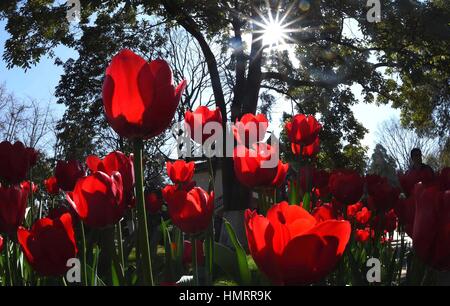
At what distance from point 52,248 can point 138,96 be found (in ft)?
1.39

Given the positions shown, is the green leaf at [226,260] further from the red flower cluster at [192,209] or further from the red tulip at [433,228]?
the red tulip at [433,228]

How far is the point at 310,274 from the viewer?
29.1 inches

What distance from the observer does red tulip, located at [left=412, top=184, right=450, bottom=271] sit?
854 millimetres

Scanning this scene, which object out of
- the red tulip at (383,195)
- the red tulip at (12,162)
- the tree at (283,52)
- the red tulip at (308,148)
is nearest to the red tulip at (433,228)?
the red tulip at (383,195)

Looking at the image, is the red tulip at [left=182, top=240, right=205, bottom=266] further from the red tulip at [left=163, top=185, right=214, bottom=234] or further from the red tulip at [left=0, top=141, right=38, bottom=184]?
the red tulip at [left=0, top=141, right=38, bottom=184]

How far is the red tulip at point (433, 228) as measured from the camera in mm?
854

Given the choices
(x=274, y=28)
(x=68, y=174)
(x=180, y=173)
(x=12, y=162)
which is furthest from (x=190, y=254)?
(x=274, y=28)

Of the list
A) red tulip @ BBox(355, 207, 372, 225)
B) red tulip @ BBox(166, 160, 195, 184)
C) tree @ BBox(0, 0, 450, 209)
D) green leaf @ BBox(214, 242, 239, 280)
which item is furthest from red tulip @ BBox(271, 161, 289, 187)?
tree @ BBox(0, 0, 450, 209)

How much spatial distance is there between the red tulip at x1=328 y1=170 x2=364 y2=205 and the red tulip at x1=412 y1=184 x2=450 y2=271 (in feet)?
3.20

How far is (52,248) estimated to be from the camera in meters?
1.06

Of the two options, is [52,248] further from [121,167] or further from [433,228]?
[433,228]

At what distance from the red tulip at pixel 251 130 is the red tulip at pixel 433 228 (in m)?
1.01
